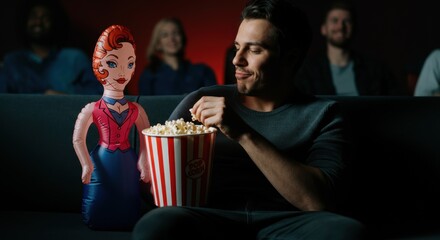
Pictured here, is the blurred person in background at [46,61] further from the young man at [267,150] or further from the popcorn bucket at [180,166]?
the popcorn bucket at [180,166]

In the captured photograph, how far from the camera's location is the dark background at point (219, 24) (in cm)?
461

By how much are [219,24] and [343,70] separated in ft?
4.24

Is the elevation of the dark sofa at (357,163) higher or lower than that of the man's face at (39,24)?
lower

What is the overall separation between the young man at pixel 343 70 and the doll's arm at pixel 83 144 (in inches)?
83.5

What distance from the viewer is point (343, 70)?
379cm

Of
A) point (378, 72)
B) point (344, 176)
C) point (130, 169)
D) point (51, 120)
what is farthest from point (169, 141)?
point (378, 72)

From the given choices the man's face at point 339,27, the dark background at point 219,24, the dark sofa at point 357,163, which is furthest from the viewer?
the dark background at point 219,24

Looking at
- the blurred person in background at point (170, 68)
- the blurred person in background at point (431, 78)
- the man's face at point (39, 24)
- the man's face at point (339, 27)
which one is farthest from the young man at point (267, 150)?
the man's face at point (39, 24)

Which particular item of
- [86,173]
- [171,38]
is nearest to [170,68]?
[171,38]

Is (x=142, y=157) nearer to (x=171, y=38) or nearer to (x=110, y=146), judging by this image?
(x=110, y=146)

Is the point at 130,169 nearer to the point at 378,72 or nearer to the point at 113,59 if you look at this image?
the point at 113,59

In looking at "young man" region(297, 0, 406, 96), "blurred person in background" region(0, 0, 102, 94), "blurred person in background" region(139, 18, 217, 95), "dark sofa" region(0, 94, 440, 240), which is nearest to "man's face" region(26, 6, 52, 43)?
"blurred person in background" region(0, 0, 102, 94)

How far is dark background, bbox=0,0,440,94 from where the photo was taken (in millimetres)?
4613

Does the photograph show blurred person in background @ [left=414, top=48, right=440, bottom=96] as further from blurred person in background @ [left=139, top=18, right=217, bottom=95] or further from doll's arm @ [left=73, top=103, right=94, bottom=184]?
doll's arm @ [left=73, top=103, right=94, bottom=184]
